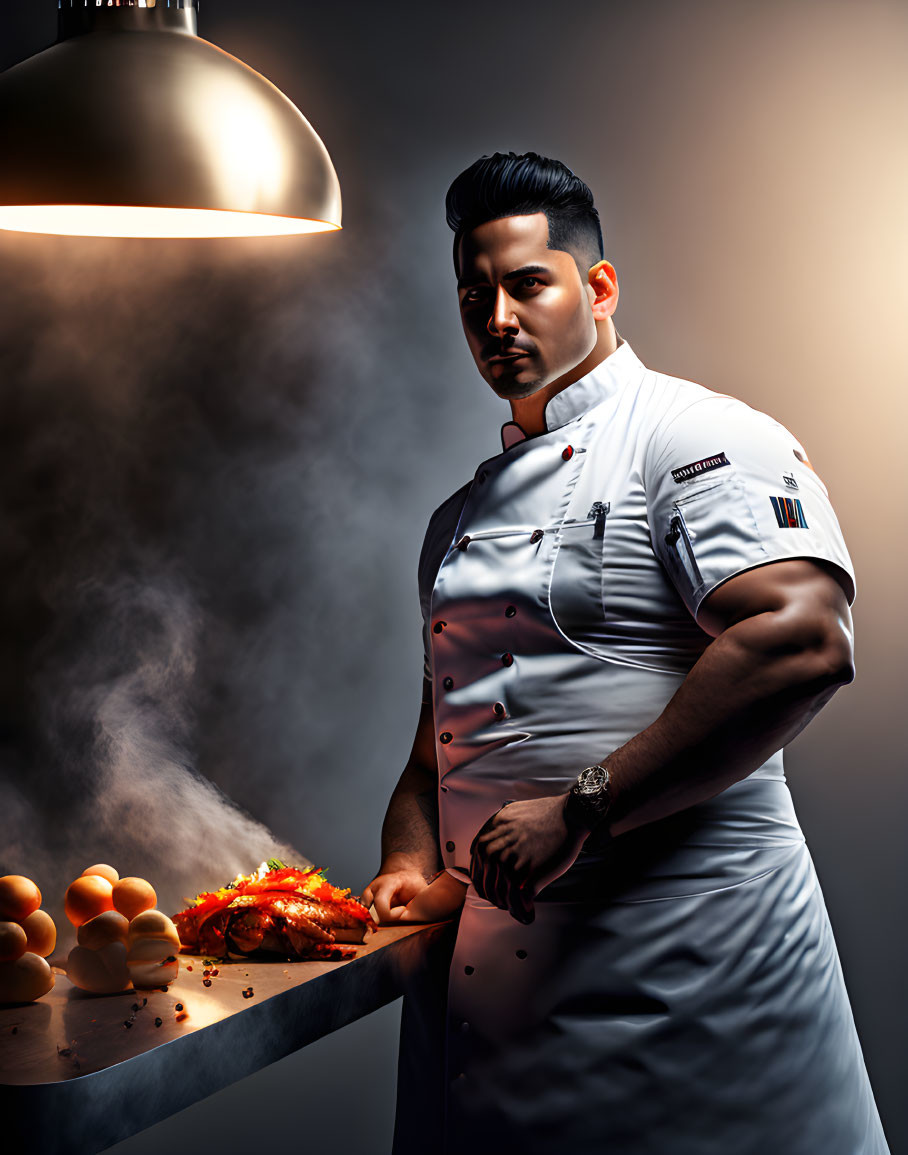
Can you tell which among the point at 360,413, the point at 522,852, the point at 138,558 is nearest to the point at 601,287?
the point at 522,852

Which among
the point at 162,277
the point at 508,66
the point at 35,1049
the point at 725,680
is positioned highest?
the point at 508,66

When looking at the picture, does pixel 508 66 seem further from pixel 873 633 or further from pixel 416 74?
pixel 873 633

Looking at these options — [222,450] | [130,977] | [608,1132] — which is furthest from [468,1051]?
[222,450]

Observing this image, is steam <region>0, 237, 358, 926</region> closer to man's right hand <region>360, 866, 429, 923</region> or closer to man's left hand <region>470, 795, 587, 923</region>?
man's right hand <region>360, 866, 429, 923</region>

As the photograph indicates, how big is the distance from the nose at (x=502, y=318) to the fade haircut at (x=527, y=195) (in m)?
0.10

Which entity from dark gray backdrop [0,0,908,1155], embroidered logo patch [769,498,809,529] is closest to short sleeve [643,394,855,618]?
embroidered logo patch [769,498,809,529]

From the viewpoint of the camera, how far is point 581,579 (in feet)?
5.07

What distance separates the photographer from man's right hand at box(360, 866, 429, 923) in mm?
1828

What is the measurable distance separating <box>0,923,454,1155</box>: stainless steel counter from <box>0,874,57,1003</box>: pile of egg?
2 centimetres

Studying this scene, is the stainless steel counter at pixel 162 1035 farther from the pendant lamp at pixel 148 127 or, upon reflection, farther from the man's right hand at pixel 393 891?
the pendant lamp at pixel 148 127

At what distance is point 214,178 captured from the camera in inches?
55.1

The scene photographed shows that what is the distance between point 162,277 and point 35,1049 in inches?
79.1

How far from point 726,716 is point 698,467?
1.00ft

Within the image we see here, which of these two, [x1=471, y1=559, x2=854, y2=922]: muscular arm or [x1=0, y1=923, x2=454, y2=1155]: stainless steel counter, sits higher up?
[x1=471, y1=559, x2=854, y2=922]: muscular arm
